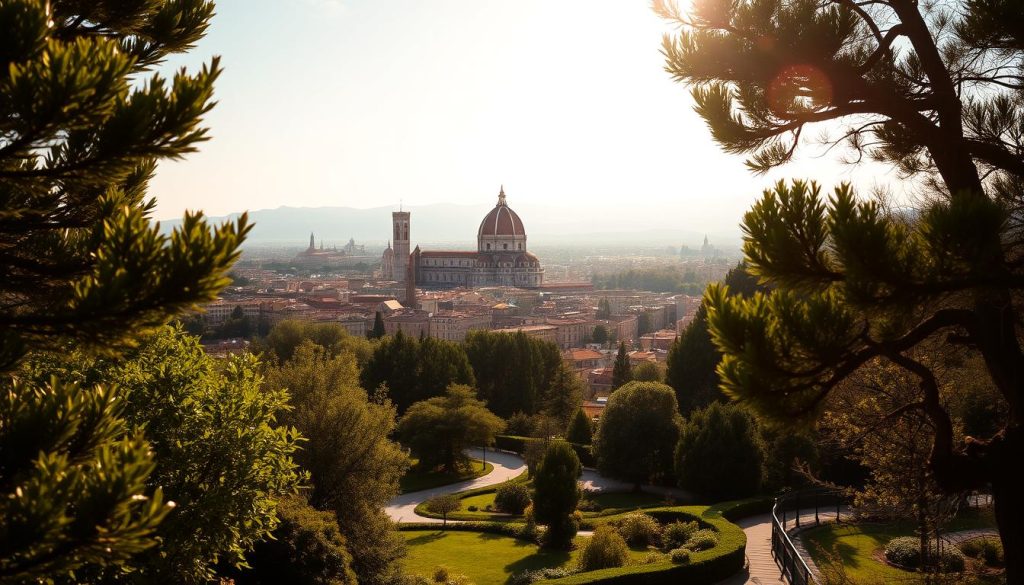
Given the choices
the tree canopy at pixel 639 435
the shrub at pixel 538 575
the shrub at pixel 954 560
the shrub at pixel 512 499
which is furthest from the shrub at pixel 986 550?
the shrub at pixel 512 499

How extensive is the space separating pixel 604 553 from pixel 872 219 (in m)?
14.1

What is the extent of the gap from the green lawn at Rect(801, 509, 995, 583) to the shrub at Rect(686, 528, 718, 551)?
202cm

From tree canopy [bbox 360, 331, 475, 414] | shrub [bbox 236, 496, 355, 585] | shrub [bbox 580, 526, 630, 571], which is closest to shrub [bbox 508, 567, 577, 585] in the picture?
shrub [bbox 580, 526, 630, 571]

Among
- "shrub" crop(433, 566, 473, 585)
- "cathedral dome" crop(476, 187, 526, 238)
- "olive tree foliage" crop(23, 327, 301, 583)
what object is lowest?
"shrub" crop(433, 566, 473, 585)

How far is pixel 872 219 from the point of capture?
4.20m

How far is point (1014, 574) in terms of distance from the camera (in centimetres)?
482

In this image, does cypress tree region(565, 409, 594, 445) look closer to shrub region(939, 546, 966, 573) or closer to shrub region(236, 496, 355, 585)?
shrub region(939, 546, 966, 573)

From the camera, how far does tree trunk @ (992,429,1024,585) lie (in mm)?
4801

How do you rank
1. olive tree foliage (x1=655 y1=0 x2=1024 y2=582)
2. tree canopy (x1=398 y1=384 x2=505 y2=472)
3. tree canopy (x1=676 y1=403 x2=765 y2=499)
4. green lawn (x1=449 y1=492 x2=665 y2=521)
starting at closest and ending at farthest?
olive tree foliage (x1=655 y1=0 x2=1024 y2=582) < tree canopy (x1=676 y1=403 x2=765 y2=499) < green lawn (x1=449 y1=492 x2=665 y2=521) < tree canopy (x1=398 y1=384 x2=505 y2=472)

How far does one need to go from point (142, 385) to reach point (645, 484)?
71.4 feet

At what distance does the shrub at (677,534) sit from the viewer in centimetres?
1889

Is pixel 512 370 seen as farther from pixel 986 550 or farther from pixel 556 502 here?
pixel 986 550

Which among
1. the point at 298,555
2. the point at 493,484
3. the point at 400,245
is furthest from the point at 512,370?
the point at 400,245

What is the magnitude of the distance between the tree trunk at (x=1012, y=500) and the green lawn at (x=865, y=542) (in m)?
10.4
